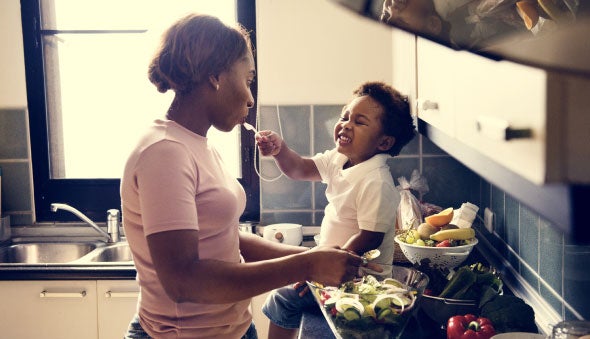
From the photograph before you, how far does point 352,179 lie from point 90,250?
4.09ft

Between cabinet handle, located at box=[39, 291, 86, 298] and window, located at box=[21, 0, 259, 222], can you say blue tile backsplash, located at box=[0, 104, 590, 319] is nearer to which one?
window, located at box=[21, 0, 259, 222]

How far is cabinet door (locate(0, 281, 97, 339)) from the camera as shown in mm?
2426

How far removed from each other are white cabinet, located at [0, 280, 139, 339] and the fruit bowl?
104 centimetres

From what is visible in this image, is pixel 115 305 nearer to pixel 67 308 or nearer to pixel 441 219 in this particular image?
pixel 67 308

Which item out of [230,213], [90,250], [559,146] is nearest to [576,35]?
[559,146]

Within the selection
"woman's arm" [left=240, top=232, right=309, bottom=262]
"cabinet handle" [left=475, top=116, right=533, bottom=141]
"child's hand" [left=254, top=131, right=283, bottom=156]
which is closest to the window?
"child's hand" [left=254, top=131, right=283, bottom=156]

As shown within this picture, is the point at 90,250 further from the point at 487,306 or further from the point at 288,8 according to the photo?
the point at 487,306

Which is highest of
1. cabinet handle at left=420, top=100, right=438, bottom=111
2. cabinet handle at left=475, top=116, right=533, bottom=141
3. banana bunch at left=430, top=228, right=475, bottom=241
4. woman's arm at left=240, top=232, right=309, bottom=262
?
cabinet handle at left=420, top=100, right=438, bottom=111

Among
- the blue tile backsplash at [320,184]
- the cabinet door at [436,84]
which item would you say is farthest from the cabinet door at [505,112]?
the blue tile backsplash at [320,184]

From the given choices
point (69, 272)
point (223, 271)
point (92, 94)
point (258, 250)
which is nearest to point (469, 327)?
point (258, 250)

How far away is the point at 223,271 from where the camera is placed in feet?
4.20

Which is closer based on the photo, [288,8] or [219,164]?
[219,164]

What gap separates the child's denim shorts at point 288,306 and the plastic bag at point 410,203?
54 cm

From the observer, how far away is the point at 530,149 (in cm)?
86
